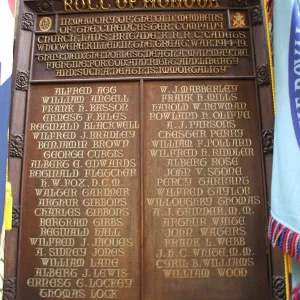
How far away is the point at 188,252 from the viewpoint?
173 inches

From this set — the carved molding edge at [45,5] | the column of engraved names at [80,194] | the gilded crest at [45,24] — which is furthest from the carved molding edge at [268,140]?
the carved molding edge at [45,5]

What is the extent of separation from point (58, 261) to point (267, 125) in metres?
2.63

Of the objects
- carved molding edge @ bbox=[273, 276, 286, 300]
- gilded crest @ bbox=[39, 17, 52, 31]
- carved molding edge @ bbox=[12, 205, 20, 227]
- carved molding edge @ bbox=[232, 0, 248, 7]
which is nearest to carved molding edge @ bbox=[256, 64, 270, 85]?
carved molding edge @ bbox=[232, 0, 248, 7]

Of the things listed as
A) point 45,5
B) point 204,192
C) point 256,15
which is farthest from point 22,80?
point 256,15

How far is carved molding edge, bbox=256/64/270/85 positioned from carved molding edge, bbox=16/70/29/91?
262 cm

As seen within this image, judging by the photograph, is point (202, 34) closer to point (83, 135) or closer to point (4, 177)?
point (83, 135)

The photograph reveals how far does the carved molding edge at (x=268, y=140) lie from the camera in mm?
4551

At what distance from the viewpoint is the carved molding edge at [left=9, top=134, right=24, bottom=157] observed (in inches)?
182

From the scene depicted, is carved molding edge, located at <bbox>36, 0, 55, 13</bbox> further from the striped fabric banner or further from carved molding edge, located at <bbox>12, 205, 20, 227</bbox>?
the striped fabric banner

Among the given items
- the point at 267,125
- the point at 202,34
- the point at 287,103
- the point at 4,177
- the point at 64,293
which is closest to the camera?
the point at 4,177

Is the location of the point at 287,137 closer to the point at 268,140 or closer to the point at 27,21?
the point at 268,140

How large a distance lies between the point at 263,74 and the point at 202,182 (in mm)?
1402

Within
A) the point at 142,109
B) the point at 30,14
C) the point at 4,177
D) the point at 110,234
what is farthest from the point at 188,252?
the point at 30,14

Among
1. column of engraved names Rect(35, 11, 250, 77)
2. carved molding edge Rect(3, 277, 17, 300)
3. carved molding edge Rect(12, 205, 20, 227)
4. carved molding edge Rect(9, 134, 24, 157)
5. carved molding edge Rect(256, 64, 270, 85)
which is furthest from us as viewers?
column of engraved names Rect(35, 11, 250, 77)
